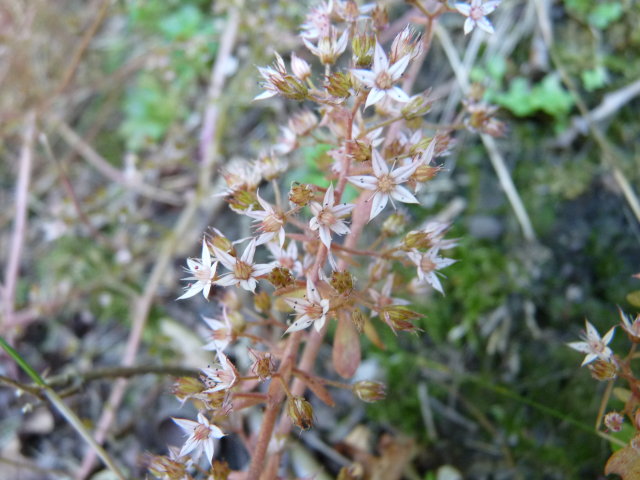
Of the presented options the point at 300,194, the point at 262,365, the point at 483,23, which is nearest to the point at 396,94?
the point at 300,194

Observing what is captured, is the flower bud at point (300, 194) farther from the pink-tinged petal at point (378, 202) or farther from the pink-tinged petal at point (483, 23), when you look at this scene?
the pink-tinged petal at point (483, 23)

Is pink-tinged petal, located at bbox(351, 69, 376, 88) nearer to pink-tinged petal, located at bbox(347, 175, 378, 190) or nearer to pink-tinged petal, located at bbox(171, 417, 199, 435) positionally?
pink-tinged petal, located at bbox(347, 175, 378, 190)

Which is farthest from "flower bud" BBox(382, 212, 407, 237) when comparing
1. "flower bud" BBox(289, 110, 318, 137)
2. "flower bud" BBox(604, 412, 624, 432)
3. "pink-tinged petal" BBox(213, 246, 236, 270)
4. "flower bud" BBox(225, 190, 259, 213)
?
"flower bud" BBox(604, 412, 624, 432)

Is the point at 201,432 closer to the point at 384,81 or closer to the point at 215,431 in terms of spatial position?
the point at 215,431

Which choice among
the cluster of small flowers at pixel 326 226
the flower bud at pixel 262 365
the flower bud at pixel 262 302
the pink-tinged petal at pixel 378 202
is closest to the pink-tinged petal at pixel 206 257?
the cluster of small flowers at pixel 326 226

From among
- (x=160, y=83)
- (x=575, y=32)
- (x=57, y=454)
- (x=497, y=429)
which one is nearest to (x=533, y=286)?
(x=497, y=429)

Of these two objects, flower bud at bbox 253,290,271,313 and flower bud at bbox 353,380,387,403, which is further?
flower bud at bbox 253,290,271,313
